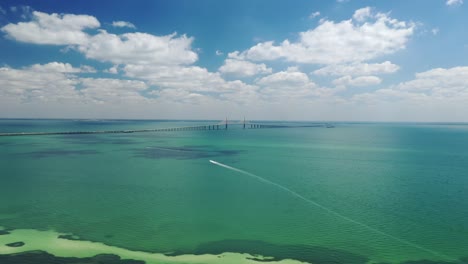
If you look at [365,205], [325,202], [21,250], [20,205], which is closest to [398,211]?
[365,205]

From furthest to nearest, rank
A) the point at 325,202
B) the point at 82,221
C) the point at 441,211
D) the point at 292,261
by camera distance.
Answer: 1. the point at 325,202
2. the point at 441,211
3. the point at 82,221
4. the point at 292,261

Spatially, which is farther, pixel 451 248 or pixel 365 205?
pixel 365 205

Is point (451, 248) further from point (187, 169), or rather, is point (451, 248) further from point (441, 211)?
point (187, 169)

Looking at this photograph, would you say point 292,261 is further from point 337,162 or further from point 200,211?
point 337,162

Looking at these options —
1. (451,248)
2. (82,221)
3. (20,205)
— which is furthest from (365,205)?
(20,205)

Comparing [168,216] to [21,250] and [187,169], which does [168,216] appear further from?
[187,169]

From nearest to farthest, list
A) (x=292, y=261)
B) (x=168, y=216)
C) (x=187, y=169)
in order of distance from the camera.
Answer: (x=292, y=261)
(x=168, y=216)
(x=187, y=169)

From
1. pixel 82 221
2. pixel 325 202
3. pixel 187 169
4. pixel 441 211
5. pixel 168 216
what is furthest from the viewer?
pixel 187 169

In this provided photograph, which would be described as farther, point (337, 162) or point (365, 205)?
point (337, 162)

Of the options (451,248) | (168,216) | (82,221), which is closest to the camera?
(451,248)
